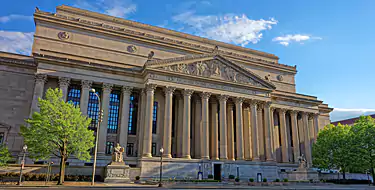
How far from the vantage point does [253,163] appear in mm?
45844

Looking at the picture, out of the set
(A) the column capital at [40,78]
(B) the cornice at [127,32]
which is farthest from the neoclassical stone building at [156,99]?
(B) the cornice at [127,32]

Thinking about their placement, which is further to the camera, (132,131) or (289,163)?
(289,163)

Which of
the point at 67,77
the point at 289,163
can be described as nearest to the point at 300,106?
the point at 289,163

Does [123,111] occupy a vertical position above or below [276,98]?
below

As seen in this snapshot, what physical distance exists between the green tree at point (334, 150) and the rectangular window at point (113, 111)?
1391 inches

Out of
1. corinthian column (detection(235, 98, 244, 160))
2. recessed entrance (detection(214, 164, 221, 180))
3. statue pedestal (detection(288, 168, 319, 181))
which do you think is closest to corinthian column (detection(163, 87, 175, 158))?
recessed entrance (detection(214, 164, 221, 180))

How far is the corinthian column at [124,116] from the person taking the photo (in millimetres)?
41938

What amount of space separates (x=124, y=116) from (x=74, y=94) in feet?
27.9

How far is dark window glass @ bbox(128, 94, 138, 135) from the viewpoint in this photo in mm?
45250

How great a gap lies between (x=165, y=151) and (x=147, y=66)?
42.0 feet

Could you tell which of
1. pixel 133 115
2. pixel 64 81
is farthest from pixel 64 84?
pixel 133 115

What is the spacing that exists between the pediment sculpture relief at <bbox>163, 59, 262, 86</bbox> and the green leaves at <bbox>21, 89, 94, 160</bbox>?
16.5m

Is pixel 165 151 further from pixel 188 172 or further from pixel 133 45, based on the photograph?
pixel 133 45

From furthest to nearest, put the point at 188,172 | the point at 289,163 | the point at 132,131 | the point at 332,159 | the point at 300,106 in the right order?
1. the point at 300,106
2. the point at 289,163
3. the point at 332,159
4. the point at 132,131
5. the point at 188,172
